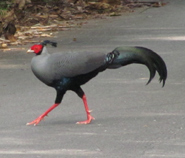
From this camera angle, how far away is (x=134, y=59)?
7.52m

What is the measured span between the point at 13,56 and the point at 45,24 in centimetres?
458

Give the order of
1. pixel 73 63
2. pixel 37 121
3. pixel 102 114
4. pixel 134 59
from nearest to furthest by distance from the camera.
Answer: pixel 73 63, pixel 134 59, pixel 37 121, pixel 102 114

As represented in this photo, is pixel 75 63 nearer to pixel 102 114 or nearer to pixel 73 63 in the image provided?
pixel 73 63

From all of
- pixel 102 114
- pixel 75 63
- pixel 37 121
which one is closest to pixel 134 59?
pixel 75 63

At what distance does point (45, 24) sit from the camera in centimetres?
1734

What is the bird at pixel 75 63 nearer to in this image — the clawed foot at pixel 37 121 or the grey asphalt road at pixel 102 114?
the clawed foot at pixel 37 121

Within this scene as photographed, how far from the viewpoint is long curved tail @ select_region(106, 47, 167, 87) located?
7484mm

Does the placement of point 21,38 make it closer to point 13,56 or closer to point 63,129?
point 13,56

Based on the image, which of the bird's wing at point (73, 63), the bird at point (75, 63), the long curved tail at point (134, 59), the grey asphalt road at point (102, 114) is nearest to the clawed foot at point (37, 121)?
the grey asphalt road at point (102, 114)

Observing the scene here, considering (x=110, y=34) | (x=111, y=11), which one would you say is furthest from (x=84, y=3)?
(x=110, y=34)

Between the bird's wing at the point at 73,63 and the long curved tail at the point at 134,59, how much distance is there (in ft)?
0.44

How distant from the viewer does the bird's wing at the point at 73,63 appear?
733 cm

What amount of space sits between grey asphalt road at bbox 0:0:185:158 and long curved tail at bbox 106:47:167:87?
66cm

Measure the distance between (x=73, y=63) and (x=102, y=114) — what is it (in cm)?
113
